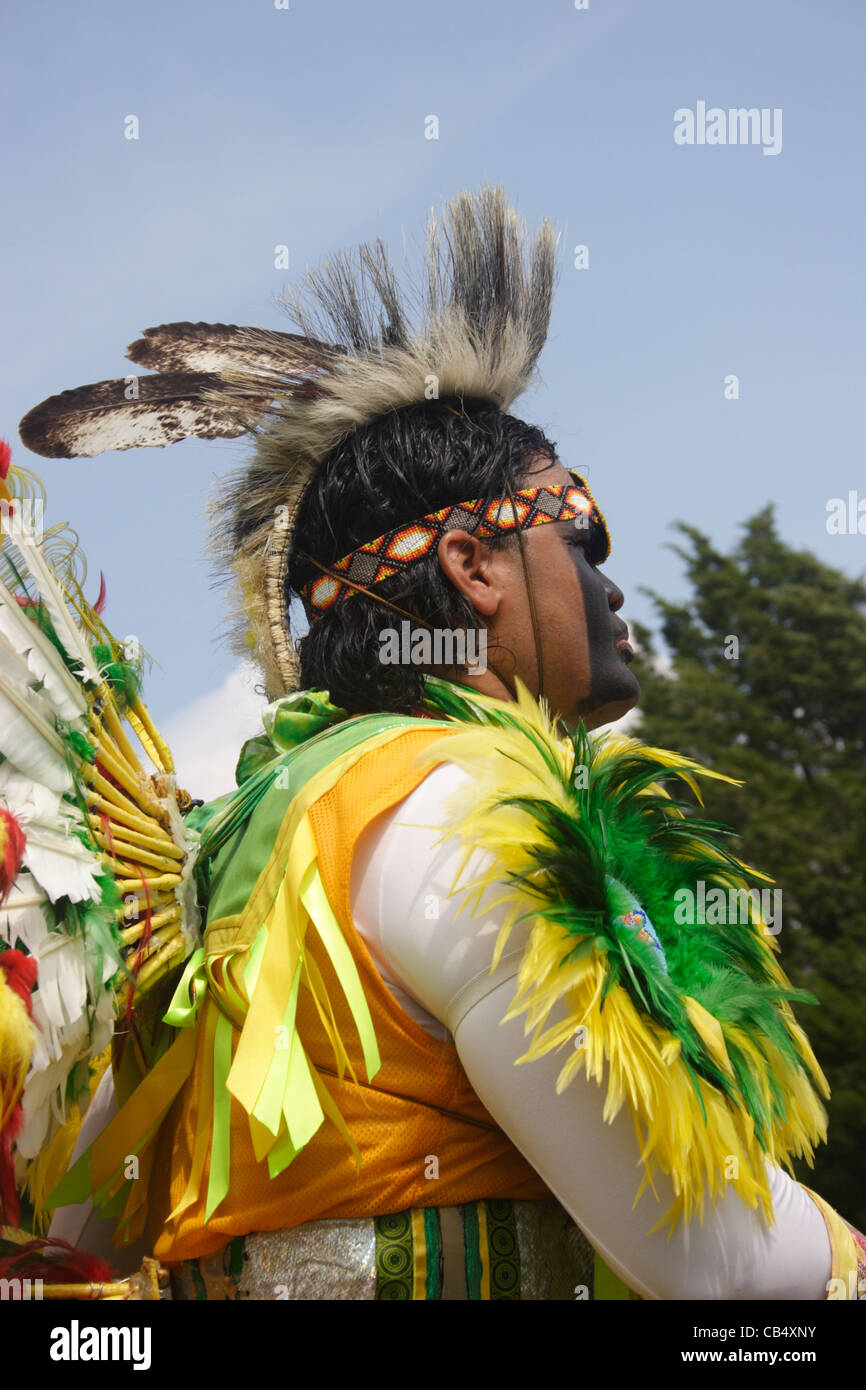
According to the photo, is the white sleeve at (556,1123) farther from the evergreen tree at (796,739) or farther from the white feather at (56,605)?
the evergreen tree at (796,739)

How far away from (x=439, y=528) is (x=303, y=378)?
18.7 inches

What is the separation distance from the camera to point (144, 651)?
6.09 feet

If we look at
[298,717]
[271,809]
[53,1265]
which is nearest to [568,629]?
[298,717]

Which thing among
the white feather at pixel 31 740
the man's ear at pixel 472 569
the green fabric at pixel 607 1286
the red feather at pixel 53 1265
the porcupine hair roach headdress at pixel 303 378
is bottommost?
the green fabric at pixel 607 1286

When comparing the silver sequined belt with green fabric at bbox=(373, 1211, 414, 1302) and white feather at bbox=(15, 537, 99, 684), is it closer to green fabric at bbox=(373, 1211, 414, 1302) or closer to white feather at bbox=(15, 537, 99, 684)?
green fabric at bbox=(373, 1211, 414, 1302)

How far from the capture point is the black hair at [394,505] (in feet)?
6.80

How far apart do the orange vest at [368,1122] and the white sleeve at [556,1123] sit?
52 millimetres

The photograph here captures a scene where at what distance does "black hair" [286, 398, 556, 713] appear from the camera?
2072 mm

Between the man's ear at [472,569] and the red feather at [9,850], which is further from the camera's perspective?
the man's ear at [472,569]

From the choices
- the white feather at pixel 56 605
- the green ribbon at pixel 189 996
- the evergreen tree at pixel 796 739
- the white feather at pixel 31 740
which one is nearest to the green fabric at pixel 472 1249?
the green ribbon at pixel 189 996

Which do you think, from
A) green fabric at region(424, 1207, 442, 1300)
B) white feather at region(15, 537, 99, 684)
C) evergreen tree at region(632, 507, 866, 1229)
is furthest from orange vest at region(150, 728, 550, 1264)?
evergreen tree at region(632, 507, 866, 1229)

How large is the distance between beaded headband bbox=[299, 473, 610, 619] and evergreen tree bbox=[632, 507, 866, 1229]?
7918 mm

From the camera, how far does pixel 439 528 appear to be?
2.10 metres
